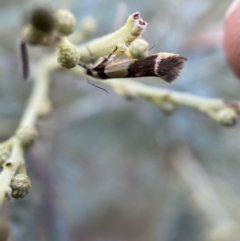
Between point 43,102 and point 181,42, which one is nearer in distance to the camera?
point 43,102

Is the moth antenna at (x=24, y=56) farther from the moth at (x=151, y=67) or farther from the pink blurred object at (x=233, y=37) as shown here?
the pink blurred object at (x=233, y=37)

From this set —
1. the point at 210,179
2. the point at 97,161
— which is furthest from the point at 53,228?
the point at 210,179

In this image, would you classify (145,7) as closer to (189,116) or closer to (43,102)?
(189,116)

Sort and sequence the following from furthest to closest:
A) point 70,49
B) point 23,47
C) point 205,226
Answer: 1. point 205,226
2. point 23,47
3. point 70,49

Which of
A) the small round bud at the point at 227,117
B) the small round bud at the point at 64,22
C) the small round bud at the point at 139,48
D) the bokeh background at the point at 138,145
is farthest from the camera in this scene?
the bokeh background at the point at 138,145

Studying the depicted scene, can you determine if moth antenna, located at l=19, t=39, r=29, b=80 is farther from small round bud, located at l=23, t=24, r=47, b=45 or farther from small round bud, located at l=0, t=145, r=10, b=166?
small round bud, located at l=0, t=145, r=10, b=166

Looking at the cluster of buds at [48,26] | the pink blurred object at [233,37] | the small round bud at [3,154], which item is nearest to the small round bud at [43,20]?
the cluster of buds at [48,26]

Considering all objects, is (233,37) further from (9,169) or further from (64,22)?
(9,169)

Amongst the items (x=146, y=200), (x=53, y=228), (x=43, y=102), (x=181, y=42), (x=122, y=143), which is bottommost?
(x=53, y=228)
